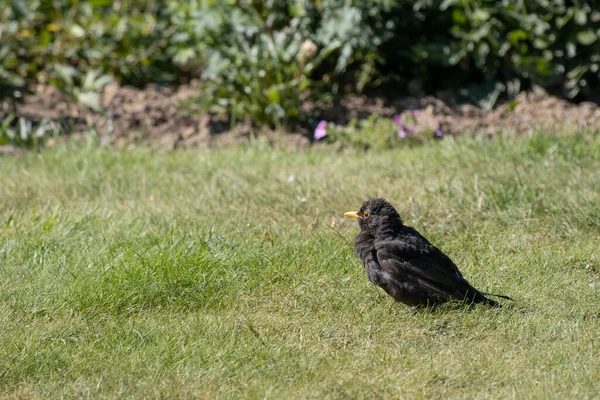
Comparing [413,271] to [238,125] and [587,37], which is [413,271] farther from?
[587,37]

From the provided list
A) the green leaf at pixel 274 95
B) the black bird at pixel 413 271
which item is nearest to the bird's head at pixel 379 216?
the black bird at pixel 413 271

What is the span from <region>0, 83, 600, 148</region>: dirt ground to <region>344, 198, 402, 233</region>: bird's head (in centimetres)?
258

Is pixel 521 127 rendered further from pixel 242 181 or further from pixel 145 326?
pixel 145 326

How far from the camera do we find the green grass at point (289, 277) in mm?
3764

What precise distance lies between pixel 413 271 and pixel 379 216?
40 cm

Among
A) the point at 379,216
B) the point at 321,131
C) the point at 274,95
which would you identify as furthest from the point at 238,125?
the point at 379,216

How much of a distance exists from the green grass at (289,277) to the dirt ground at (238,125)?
634 mm

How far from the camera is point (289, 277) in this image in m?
4.75

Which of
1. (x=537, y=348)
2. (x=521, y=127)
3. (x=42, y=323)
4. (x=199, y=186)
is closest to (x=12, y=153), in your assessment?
(x=199, y=186)

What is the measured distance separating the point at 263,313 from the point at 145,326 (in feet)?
1.90

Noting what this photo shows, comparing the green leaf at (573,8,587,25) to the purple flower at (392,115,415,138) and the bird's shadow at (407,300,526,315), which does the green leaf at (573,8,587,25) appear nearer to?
the purple flower at (392,115,415,138)

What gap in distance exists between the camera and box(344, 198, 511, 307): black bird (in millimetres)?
4355

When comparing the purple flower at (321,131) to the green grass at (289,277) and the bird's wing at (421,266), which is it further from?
the bird's wing at (421,266)

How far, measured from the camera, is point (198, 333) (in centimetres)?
415
